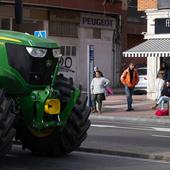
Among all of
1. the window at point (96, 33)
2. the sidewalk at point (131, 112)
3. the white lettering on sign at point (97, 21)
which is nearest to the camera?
the sidewalk at point (131, 112)

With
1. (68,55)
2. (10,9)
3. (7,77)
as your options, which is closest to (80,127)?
(7,77)

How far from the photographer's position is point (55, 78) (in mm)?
10172

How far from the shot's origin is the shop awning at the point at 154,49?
90.9ft

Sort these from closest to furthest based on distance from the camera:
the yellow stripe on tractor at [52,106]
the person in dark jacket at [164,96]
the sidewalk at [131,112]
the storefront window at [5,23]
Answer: the yellow stripe on tractor at [52,106], the sidewalk at [131,112], the person in dark jacket at [164,96], the storefront window at [5,23]

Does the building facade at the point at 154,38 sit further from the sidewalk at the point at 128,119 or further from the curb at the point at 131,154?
the curb at the point at 131,154

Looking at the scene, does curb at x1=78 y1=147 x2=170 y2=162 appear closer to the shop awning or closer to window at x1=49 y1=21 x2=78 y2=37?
the shop awning

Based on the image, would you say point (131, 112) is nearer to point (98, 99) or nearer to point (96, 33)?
point (98, 99)

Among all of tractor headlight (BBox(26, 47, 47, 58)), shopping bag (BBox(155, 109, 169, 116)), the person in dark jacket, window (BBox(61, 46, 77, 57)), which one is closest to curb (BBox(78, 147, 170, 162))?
tractor headlight (BBox(26, 47, 47, 58))

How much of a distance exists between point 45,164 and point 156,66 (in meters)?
19.8

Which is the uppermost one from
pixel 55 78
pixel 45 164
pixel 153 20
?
pixel 153 20

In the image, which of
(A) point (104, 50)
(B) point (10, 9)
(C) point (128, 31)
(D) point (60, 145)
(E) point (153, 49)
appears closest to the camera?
(D) point (60, 145)

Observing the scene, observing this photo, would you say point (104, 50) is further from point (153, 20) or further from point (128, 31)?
point (153, 20)

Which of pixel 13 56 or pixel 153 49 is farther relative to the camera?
pixel 153 49

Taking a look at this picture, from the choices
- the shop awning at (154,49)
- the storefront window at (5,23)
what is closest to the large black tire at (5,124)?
the shop awning at (154,49)
